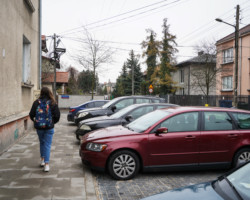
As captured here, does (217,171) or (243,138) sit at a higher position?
(243,138)

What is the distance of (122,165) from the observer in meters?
5.18

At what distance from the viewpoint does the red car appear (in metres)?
5.19

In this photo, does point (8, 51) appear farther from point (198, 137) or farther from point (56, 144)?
point (198, 137)

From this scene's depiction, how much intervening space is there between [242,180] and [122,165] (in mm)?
2863

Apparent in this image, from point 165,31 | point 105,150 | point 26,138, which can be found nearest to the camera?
point 105,150

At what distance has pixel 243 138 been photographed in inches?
220

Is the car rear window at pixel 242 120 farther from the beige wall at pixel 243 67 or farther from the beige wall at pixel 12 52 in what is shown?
the beige wall at pixel 243 67

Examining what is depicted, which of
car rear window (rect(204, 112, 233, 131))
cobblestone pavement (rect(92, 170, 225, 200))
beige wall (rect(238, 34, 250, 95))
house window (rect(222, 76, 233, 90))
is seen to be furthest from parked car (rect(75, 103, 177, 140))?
house window (rect(222, 76, 233, 90))

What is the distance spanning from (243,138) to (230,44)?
80.1 ft

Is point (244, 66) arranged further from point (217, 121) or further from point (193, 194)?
point (193, 194)

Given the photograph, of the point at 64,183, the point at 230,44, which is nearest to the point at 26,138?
the point at 64,183

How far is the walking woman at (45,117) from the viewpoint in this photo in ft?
17.9

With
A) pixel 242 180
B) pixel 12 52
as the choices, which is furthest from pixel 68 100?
pixel 242 180

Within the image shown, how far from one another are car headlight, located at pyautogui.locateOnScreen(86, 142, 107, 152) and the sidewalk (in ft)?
1.85
